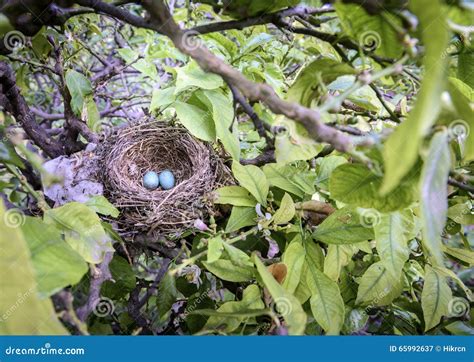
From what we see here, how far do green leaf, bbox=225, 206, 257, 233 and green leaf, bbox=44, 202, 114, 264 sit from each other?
0.22 meters

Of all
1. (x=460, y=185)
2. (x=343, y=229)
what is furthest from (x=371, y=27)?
(x=343, y=229)

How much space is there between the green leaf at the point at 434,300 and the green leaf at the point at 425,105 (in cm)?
49

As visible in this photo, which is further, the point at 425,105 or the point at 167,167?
the point at 167,167

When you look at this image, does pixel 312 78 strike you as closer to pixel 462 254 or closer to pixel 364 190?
pixel 364 190

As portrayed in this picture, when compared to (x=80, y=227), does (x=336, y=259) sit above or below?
below

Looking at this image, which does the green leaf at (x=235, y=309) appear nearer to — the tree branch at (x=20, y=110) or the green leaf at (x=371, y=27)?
the green leaf at (x=371, y=27)

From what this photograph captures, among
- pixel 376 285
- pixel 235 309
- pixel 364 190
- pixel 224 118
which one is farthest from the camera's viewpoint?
pixel 224 118

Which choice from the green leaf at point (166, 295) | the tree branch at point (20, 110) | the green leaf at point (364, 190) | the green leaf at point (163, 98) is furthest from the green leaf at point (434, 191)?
the tree branch at point (20, 110)

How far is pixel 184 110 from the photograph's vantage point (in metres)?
0.86

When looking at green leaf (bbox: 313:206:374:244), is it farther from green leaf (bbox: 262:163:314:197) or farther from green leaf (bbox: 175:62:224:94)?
green leaf (bbox: 175:62:224:94)

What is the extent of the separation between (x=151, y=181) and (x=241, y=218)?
46cm

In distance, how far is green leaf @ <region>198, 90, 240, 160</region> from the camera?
30.5 inches

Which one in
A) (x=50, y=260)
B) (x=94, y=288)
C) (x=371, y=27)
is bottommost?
(x=94, y=288)

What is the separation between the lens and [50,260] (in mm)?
402
